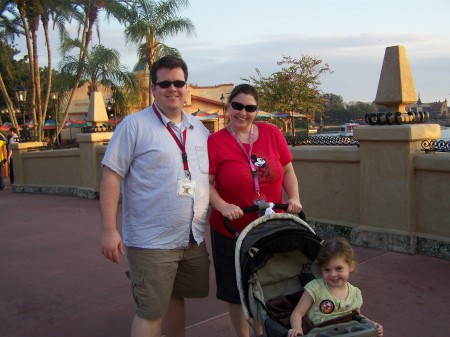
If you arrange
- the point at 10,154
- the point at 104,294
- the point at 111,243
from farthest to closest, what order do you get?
the point at 10,154, the point at 104,294, the point at 111,243

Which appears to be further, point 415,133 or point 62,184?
point 62,184

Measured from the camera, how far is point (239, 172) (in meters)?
3.13

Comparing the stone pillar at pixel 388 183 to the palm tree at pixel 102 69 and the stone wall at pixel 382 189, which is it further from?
the palm tree at pixel 102 69

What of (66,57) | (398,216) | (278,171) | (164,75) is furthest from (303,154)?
(66,57)

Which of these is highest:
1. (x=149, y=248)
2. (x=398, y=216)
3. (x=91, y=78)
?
(x=91, y=78)

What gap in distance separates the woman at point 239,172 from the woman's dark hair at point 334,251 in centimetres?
50

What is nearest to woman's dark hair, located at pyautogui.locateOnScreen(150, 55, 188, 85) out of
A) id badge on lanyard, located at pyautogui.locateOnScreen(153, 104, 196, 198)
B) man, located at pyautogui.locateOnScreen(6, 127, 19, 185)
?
id badge on lanyard, located at pyautogui.locateOnScreen(153, 104, 196, 198)

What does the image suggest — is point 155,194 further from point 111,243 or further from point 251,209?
point 251,209

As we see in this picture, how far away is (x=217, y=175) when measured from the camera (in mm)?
3229

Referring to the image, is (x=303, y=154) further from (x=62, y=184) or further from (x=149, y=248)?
(x=62, y=184)

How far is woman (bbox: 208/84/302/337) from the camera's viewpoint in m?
3.15

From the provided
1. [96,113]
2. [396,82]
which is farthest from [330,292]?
[96,113]

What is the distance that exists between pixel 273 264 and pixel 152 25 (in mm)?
21699

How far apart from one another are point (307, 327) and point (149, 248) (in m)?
1.00
